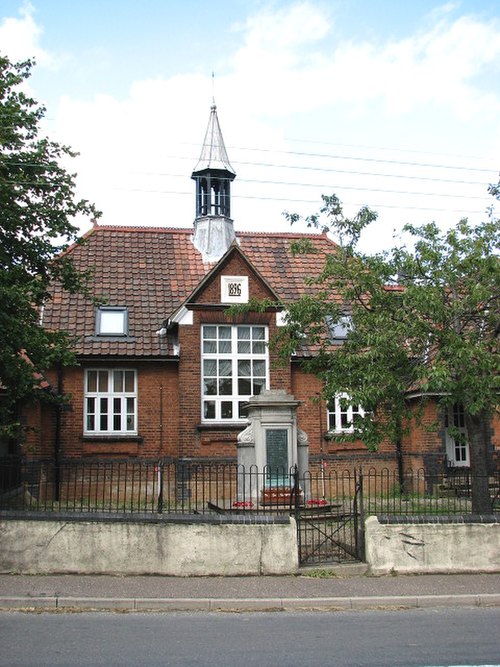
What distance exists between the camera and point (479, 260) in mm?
13594

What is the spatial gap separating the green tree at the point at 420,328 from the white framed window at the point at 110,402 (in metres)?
8.71

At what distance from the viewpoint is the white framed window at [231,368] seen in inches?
870

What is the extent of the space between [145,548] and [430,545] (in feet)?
14.8

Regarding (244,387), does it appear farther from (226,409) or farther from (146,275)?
(146,275)

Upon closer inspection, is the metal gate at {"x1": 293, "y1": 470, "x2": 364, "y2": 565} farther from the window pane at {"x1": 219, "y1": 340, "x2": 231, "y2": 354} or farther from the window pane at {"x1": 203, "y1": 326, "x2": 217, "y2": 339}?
the window pane at {"x1": 203, "y1": 326, "x2": 217, "y2": 339}

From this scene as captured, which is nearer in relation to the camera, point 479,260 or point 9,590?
point 9,590

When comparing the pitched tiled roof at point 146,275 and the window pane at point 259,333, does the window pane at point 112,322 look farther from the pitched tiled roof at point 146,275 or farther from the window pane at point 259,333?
the window pane at point 259,333

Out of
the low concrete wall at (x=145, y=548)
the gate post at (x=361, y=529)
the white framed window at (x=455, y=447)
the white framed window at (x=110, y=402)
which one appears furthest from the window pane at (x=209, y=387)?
the low concrete wall at (x=145, y=548)

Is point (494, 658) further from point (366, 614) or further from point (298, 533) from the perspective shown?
point (298, 533)

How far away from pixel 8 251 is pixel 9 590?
7596 millimetres

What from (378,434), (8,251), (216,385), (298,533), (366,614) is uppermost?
(8,251)

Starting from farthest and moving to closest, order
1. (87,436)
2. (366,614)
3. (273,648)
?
(87,436)
(366,614)
(273,648)

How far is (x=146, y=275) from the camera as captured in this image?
2488 cm

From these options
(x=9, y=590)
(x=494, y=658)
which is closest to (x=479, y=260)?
(x=494, y=658)
